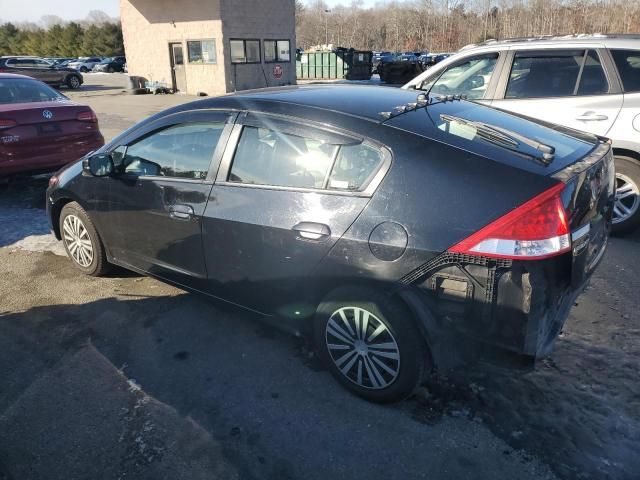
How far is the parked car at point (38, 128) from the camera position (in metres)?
6.03

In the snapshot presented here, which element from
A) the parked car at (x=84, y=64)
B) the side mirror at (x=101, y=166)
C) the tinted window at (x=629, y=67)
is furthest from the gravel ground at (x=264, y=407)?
the parked car at (x=84, y=64)

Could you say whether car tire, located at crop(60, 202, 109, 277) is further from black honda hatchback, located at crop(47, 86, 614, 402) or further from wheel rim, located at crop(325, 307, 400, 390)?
wheel rim, located at crop(325, 307, 400, 390)

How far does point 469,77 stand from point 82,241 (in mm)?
4495

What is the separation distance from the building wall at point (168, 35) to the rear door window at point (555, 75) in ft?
64.0

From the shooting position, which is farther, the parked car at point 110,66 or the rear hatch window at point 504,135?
the parked car at point 110,66

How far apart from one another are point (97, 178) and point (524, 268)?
3207mm

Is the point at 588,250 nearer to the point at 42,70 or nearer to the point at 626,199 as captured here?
the point at 626,199

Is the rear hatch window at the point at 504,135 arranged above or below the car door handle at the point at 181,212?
above

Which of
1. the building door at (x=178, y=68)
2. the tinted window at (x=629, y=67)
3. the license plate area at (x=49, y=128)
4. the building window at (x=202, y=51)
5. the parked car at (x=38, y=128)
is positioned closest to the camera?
the tinted window at (x=629, y=67)

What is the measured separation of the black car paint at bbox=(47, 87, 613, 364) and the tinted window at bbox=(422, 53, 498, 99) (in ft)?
8.11

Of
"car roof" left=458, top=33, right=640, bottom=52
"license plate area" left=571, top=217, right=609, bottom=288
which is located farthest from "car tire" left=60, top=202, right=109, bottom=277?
"car roof" left=458, top=33, right=640, bottom=52

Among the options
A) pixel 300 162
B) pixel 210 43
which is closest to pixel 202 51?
pixel 210 43

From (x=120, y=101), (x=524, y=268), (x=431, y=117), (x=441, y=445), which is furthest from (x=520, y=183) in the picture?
(x=120, y=101)

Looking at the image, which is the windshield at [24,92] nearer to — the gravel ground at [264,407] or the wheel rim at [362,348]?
the gravel ground at [264,407]
